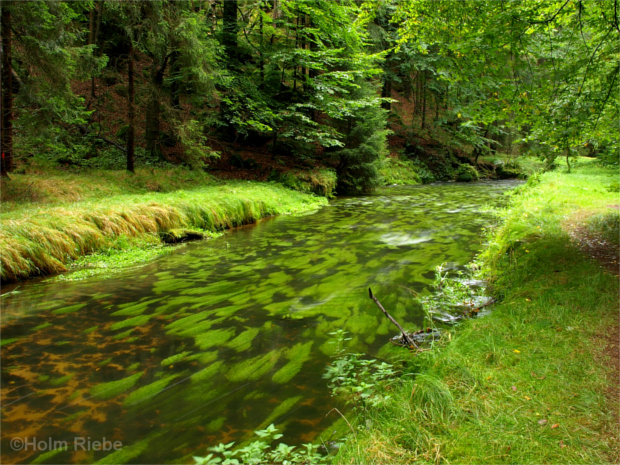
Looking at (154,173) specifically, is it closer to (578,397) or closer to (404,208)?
(404,208)

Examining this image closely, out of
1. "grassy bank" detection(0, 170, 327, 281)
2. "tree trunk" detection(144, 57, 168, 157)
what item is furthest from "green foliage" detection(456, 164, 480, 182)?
"tree trunk" detection(144, 57, 168, 157)

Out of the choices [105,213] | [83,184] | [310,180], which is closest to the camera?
[105,213]

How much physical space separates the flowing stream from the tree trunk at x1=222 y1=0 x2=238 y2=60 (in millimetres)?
13955

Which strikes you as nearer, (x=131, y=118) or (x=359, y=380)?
(x=359, y=380)

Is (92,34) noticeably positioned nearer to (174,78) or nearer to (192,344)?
(174,78)

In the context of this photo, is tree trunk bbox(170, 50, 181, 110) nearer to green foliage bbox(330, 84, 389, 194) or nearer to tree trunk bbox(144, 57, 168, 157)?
tree trunk bbox(144, 57, 168, 157)

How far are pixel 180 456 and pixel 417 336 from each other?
Answer: 2.59m

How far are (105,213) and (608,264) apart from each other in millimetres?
8779

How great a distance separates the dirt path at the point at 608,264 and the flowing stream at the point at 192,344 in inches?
70.9

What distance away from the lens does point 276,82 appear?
59.3 ft

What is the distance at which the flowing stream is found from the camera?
2.70m

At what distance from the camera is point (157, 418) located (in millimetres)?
2828

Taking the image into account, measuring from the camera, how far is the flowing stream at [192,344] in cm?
270

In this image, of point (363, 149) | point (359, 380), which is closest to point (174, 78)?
point (363, 149)
